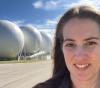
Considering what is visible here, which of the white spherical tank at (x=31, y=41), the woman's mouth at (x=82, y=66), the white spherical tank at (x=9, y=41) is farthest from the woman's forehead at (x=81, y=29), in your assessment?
the white spherical tank at (x=31, y=41)

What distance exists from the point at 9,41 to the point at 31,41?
10.2 metres

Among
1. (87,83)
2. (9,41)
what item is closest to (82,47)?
(87,83)

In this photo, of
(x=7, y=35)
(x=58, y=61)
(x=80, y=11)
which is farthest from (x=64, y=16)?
(x=7, y=35)

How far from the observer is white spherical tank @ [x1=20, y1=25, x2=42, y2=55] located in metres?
55.6

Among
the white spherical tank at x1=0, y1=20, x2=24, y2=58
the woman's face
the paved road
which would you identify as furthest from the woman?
the white spherical tank at x1=0, y1=20, x2=24, y2=58

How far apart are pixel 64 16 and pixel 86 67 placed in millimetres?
407

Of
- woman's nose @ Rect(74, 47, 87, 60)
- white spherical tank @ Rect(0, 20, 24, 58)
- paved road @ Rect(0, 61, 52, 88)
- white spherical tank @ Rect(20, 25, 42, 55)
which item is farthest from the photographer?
white spherical tank @ Rect(20, 25, 42, 55)

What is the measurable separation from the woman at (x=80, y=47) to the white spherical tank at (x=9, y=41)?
1730 inches

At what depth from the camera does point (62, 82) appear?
2232mm

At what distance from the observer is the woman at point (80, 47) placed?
80.3 inches

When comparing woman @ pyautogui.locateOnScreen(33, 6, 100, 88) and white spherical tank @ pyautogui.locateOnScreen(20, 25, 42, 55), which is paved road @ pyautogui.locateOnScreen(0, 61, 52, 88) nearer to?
woman @ pyautogui.locateOnScreen(33, 6, 100, 88)

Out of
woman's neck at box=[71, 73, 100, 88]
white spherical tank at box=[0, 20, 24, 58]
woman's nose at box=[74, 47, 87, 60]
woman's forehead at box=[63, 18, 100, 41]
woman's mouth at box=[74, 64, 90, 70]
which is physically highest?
white spherical tank at box=[0, 20, 24, 58]

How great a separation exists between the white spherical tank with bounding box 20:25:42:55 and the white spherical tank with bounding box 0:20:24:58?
7.02m

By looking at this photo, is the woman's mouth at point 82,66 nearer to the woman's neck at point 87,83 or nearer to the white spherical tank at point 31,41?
the woman's neck at point 87,83
